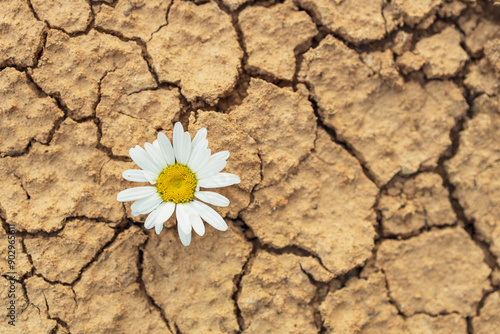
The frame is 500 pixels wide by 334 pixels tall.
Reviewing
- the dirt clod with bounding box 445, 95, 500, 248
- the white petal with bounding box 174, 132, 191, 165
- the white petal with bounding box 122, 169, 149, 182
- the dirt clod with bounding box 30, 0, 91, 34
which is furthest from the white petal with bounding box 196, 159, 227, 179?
the dirt clod with bounding box 445, 95, 500, 248

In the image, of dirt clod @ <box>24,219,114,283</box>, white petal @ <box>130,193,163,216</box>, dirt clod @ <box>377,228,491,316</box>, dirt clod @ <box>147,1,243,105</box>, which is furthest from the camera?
dirt clod @ <box>377,228,491,316</box>

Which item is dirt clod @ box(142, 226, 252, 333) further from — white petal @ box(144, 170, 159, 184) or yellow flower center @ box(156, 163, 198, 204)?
white petal @ box(144, 170, 159, 184)

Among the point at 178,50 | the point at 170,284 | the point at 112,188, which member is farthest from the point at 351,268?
the point at 178,50

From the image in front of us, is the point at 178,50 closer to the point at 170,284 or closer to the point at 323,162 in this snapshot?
the point at 323,162

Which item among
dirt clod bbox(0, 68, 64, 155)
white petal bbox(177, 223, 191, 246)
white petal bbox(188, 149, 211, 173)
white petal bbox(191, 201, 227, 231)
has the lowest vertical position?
white petal bbox(177, 223, 191, 246)

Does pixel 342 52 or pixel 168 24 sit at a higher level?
pixel 168 24
